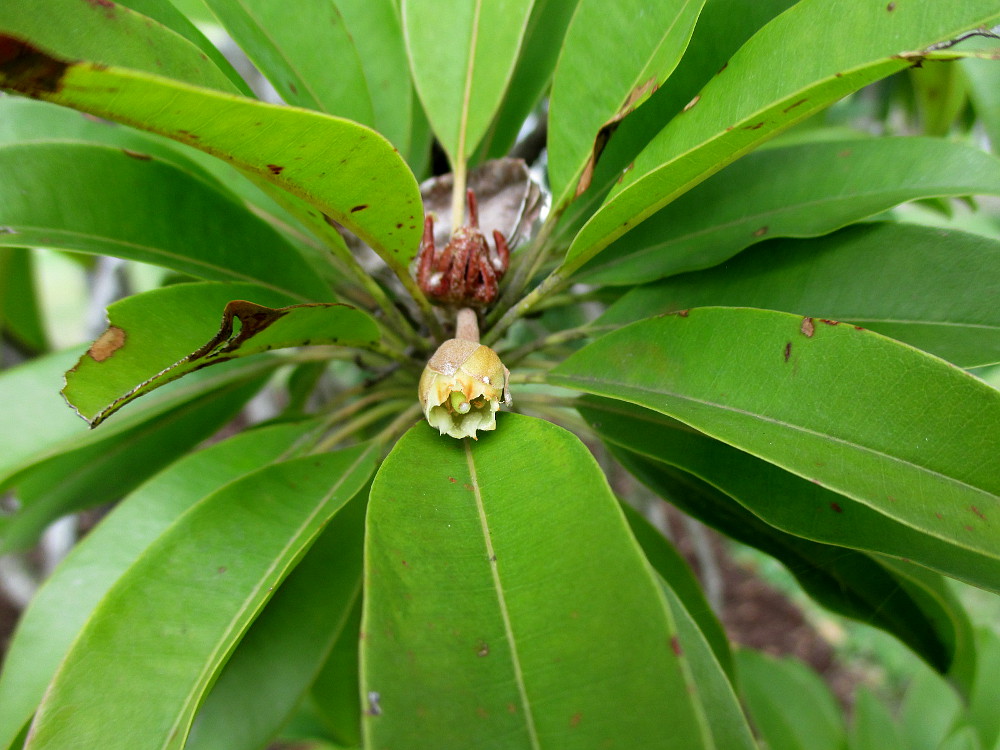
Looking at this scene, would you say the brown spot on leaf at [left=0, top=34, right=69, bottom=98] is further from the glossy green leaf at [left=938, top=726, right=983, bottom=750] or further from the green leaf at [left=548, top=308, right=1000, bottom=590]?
the glossy green leaf at [left=938, top=726, right=983, bottom=750]

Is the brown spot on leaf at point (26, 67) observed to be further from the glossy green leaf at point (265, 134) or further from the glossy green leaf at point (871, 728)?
the glossy green leaf at point (871, 728)

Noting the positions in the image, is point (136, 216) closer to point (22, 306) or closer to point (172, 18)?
point (172, 18)

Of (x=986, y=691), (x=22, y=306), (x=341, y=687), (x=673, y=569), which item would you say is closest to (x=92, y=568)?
(x=341, y=687)

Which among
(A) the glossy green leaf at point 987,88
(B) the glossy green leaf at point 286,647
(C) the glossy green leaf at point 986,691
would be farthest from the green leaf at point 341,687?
(A) the glossy green leaf at point 987,88

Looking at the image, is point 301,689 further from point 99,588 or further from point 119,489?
point 119,489

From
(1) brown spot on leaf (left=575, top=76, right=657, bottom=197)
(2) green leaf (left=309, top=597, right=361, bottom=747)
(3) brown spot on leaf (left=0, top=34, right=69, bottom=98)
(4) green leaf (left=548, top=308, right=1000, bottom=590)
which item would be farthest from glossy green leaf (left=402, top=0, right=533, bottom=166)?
(2) green leaf (left=309, top=597, right=361, bottom=747)
